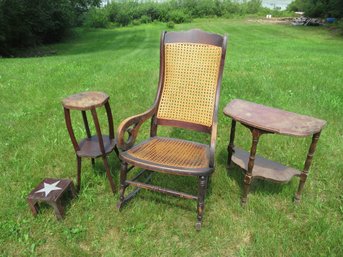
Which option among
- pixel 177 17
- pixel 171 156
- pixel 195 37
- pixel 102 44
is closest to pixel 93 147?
pixel 171 156

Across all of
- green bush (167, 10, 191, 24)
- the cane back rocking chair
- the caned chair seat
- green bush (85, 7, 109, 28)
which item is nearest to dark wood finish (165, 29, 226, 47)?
the cane back rocking chair

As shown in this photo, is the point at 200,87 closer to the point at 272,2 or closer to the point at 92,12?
the point at 92,12

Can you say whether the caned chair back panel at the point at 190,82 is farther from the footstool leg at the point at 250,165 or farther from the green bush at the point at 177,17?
the green bush at the point at 177,17

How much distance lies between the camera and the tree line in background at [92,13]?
18.5 meters

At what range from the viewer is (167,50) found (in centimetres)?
344

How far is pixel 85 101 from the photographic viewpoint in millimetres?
2939

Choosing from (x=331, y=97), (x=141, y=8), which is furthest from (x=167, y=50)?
(x=141, y=8)

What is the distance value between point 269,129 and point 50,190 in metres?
2.21

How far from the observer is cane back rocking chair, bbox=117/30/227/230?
3.02 m

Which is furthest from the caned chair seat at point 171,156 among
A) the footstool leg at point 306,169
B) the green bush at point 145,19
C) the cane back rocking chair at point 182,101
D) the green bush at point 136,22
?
the green bush at point 145,19

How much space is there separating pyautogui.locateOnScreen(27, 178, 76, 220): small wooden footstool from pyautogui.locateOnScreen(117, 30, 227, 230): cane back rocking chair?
1.92 ft

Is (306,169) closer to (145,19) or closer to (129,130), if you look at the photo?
(129,130)

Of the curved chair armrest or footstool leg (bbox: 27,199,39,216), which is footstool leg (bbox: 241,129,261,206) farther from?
footstool leg (bbox: 27,199,39,216)

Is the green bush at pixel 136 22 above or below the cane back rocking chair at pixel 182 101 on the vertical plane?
below
